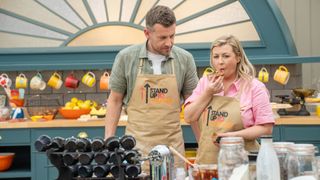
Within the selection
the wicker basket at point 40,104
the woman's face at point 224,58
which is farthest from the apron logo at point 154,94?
the wicker basket at point 40,104

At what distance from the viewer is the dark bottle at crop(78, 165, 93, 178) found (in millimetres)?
2561

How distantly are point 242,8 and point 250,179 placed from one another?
A: 4389 millimetres

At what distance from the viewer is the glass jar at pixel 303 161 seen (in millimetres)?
2289

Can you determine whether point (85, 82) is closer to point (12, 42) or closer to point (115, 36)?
point (115, 36)

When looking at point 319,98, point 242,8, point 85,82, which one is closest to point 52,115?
point 85,82

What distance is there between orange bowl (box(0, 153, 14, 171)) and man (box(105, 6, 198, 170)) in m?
2.52

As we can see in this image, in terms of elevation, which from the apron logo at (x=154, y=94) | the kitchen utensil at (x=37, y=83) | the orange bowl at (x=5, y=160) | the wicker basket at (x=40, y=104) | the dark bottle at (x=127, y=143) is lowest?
the orange bowl at (x=5, y=160)

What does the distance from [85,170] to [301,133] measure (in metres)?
3.55

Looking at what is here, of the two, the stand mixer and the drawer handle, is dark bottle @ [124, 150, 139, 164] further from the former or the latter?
the stand mixer

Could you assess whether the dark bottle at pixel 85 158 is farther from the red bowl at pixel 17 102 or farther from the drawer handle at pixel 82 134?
the red bowl at pixel 17 102

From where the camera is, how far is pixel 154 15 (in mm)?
3447

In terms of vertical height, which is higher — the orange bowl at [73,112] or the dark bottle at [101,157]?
the orange bowl at [73,112]

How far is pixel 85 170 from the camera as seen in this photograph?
2561 mm

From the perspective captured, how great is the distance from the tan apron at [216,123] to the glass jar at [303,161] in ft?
2.42
